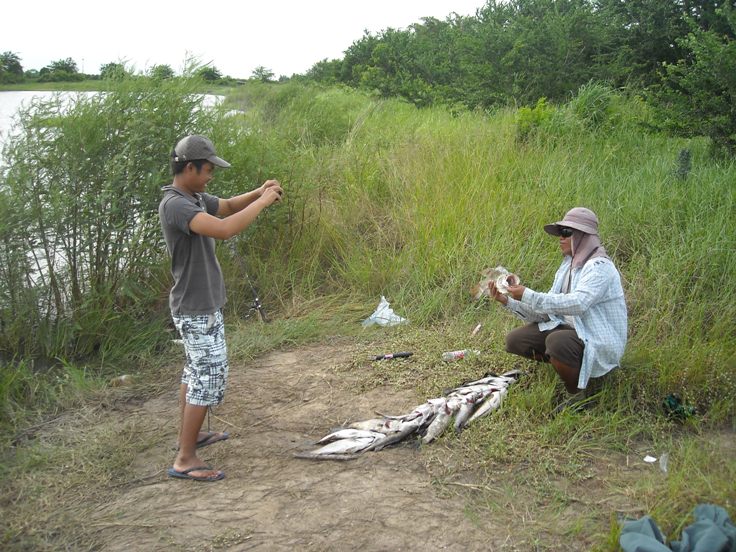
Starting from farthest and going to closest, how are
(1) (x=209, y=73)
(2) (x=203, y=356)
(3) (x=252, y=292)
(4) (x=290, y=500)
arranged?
(1) (x=209, y=73)
(3) (x=252, y=292)
(2) (x=203, y=356)
(4) (x=290, y=500)

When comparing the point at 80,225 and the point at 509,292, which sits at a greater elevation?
the point at 80,225

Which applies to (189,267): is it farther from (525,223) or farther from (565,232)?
(525,223)

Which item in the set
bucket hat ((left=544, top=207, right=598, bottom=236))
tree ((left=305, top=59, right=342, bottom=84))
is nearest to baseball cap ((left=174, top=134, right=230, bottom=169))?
bucket hat ((left=544, top=207, right=598, bottom=236))

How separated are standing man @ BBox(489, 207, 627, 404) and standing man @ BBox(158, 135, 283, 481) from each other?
1590 mm

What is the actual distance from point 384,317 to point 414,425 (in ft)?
6.54

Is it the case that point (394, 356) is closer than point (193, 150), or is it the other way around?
point (193, 150)

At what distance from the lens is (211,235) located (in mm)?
3314

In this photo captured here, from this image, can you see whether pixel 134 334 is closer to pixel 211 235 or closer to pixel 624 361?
pixel 211 235

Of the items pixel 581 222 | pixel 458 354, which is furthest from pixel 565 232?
pixel 458 354

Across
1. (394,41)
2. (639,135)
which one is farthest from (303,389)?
(394,41)

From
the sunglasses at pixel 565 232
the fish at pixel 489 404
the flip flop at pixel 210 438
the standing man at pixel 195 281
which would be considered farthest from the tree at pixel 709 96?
the flip flop at pixel 210 438

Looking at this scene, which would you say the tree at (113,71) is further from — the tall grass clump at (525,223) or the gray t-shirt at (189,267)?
the gray t-shirt at (189,267)

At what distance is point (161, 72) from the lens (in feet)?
20.4

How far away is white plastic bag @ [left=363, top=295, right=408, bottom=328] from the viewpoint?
577 cm
